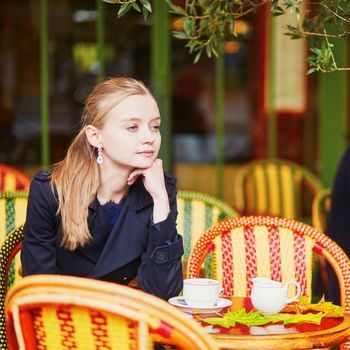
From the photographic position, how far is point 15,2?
8.47 metres

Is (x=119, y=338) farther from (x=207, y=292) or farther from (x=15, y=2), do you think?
(x=15, y=2)

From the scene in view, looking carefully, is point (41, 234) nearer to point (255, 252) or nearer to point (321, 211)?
point (255, 252)

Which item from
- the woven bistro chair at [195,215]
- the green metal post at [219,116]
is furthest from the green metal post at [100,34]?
the woven bistro chair at [195,215]

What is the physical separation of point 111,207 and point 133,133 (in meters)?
0.24

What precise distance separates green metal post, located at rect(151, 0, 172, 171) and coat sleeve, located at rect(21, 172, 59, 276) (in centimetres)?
298

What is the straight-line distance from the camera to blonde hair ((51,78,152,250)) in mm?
2383

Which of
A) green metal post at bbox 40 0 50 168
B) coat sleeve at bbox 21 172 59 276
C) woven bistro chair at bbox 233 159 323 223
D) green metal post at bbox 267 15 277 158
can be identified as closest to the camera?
coat sleeve at bbox 21 172 59 276

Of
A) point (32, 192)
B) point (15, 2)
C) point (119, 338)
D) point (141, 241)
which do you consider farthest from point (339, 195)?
point (15, 2)

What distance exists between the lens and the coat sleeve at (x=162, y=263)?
240cm

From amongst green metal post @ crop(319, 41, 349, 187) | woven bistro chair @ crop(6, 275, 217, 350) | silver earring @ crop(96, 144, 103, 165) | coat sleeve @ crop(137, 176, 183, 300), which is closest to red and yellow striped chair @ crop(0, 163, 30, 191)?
silver earring @ crop(96, 144, 103, 165)

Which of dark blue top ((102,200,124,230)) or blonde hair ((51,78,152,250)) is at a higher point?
blonde hair ((51,78,152,250))

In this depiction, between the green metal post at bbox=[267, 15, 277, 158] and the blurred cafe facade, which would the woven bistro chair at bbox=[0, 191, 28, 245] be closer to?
the blurred cafe facade

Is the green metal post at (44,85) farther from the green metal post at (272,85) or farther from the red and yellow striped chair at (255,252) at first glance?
the red and yellow striped chair at (255,252)

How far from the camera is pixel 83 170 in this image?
8.16 ft
